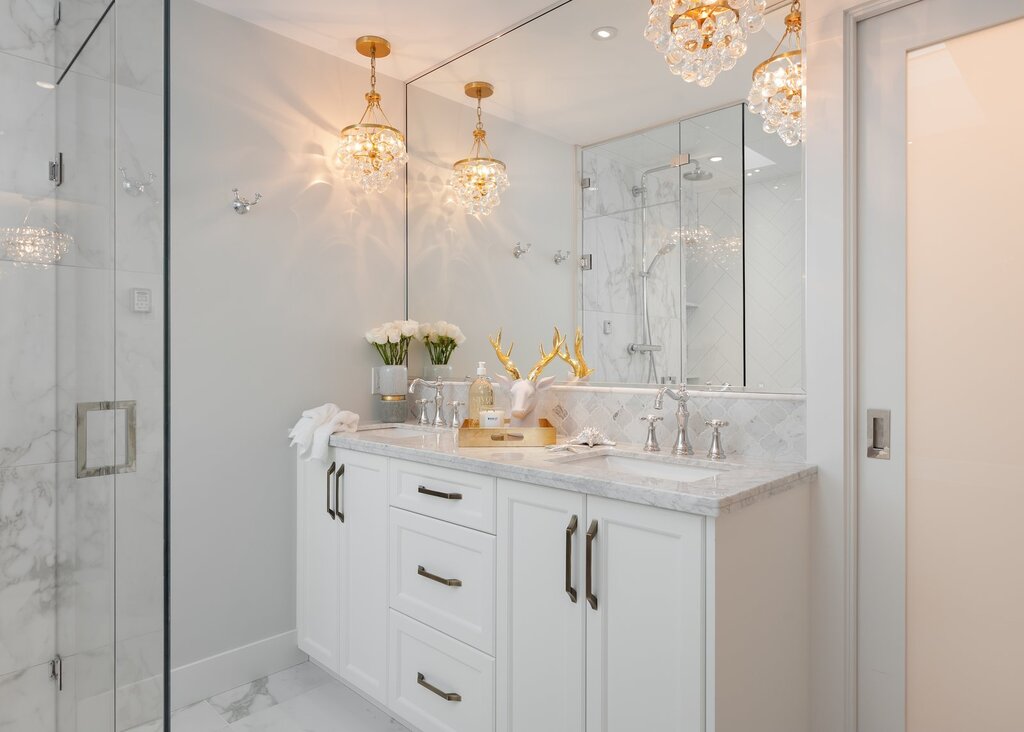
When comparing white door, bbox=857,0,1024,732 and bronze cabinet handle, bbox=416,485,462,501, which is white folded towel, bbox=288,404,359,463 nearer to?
bronze cabinet handle, bbox=416,485,462,501

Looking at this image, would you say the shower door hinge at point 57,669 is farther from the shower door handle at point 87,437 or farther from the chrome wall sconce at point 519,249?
the chrome wall sconce at point 519,249

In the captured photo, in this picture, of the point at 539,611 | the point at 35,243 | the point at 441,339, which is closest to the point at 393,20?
the point at 441,339

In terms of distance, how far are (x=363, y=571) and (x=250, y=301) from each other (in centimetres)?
111

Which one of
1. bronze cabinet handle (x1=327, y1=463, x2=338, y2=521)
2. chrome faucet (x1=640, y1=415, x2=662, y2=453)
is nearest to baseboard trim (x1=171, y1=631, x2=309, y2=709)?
bronze cabinet handle (x1=327, y1=463, x2=338, y2=521)

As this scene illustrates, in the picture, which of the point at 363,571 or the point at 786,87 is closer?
the point at 786,87

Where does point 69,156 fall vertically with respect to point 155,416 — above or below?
above

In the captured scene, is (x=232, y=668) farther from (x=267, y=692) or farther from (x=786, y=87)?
(x=786, y=87)

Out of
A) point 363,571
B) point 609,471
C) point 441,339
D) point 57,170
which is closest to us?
point 57,170

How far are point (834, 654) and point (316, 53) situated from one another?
283cm

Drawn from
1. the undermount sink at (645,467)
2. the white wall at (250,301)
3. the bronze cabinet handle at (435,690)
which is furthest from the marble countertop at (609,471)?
the bronze cabinet handle at (435,690)

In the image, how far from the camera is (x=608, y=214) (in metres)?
2.18

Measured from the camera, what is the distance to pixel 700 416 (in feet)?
6.15

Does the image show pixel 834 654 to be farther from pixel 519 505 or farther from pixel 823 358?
pixel 519 505

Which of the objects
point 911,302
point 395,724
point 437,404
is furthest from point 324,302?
point 911,302
